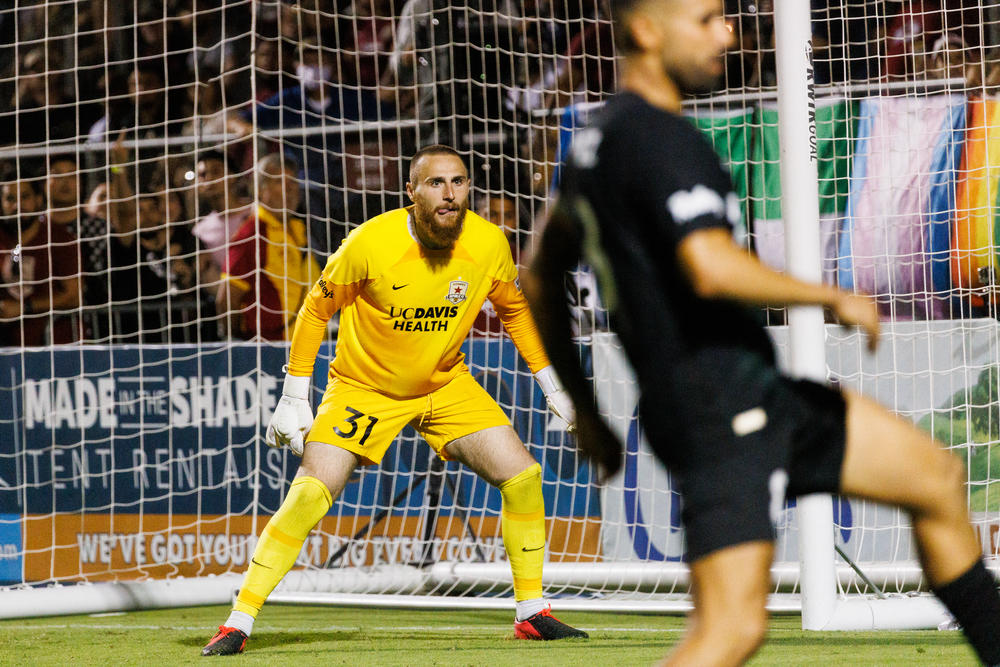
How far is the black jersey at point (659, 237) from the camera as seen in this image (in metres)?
2.06

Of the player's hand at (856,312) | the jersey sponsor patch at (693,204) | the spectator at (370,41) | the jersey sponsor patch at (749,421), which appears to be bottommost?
the jersey sponsor patch at (749,421)

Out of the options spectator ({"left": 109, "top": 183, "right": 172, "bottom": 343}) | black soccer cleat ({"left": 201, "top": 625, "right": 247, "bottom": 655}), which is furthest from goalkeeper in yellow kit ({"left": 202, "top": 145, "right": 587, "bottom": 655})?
spectator ({"left": 109, "top": 183, "right": 172, "bottom": 343})

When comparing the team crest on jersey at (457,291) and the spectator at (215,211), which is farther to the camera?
the spectator at (215,211)

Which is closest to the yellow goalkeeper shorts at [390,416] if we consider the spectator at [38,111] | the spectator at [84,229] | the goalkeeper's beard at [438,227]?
the goalkeeper's beard at [438,227]

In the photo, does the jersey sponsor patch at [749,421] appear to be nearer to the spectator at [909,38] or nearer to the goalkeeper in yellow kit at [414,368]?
the goalkeeper in yellow kit at [414,368]

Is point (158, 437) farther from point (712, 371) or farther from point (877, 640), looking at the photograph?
point (712, 371)

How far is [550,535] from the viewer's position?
6.81 meters

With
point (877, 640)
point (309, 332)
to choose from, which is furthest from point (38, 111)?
point (877, 640)

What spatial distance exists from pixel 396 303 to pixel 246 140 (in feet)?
13.3

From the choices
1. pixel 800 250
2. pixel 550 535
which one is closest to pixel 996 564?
pixel 800 250

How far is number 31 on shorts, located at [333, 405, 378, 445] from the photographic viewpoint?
4855 millimetres

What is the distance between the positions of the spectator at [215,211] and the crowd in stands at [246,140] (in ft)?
0.05

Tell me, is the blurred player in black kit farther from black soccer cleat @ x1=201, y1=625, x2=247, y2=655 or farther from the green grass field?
black soccer cleat @ x1=201, y1=625, x2=247, y2=655

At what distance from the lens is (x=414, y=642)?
5.06 metres
